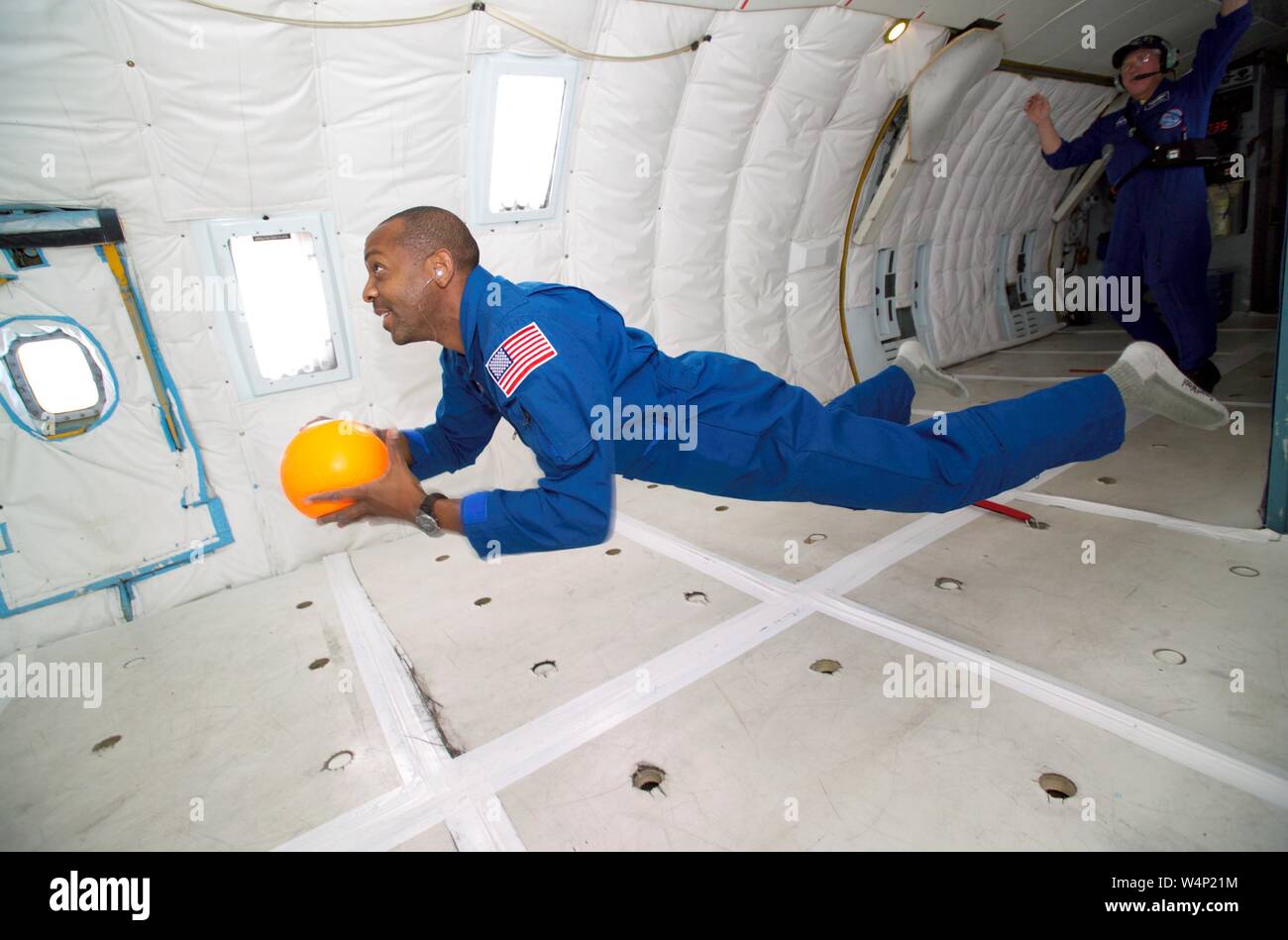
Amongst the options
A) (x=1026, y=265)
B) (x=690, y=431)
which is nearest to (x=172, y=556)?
(x=690, y=431)

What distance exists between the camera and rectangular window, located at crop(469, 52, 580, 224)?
11.4ft

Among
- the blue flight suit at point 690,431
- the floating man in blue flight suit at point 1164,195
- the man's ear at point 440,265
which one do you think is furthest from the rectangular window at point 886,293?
the man's ear at point 440,265

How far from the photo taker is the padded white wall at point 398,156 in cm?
274

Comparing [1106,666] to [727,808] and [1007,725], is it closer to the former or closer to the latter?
[1007,725]

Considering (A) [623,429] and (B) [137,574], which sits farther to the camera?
(B) [137,574]

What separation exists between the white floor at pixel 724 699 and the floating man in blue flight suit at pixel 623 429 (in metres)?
0.66

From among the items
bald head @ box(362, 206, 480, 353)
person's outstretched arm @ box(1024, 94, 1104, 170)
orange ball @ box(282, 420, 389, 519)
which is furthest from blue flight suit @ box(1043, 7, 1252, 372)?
orange ball @ box(282, 420, 389, 519)

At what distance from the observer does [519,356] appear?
6.75 ft

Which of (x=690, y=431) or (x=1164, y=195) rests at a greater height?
(x=1164, y=195)

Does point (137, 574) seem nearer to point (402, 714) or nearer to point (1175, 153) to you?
point (402, 714)

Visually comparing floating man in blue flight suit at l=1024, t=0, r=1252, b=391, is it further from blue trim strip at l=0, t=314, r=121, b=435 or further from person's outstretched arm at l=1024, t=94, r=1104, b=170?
blue trim strip at l=0, t=314, r=121, b=435

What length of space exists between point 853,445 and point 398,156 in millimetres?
2946
